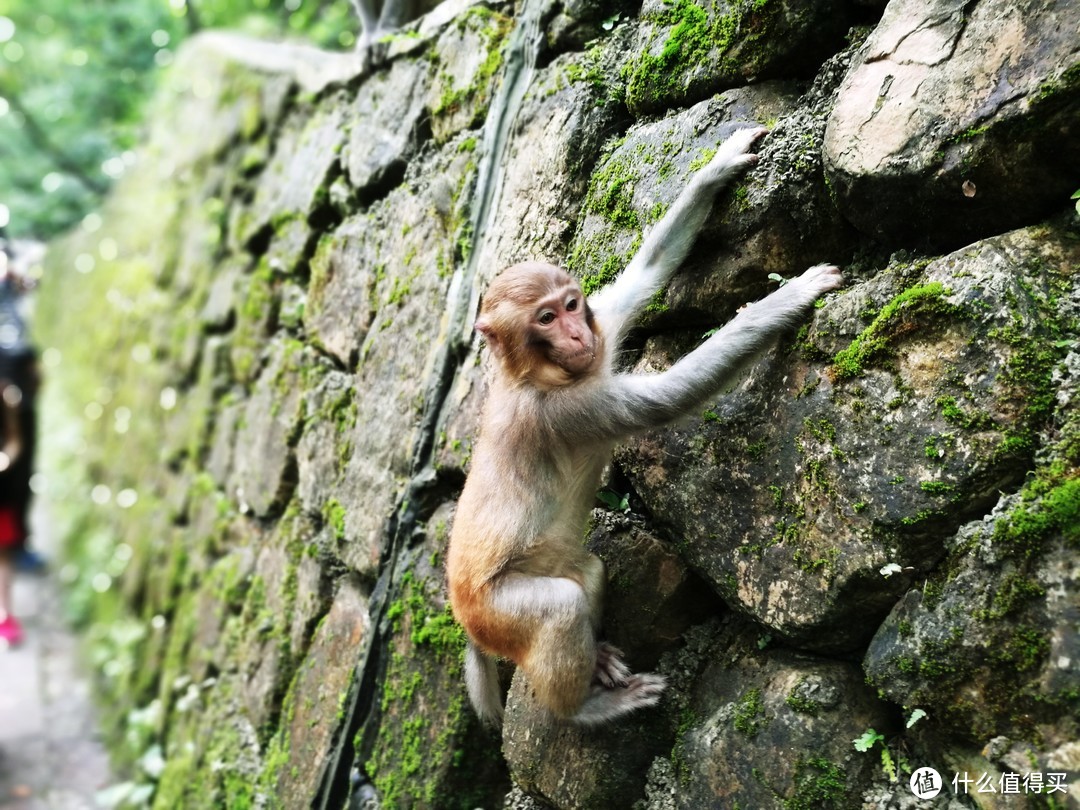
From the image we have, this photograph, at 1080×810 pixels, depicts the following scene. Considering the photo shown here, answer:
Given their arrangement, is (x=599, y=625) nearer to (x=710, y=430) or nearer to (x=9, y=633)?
(x=710, y=430)

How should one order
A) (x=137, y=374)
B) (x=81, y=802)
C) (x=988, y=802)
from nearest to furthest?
1. (x=988, y=802)
2. (x=81, y=802)
3. (x=137, y=374)

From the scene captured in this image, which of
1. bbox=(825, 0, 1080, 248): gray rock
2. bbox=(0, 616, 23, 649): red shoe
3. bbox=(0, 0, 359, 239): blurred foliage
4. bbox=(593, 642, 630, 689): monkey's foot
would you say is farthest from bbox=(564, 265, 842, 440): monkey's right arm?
bbox=(0, 0, 359, 239): blurred foliage

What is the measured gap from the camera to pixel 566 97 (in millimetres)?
3594

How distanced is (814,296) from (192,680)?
5246mm

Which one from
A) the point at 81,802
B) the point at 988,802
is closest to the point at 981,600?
the point at 988,802

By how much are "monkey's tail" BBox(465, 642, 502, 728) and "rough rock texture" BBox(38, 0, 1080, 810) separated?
13cm

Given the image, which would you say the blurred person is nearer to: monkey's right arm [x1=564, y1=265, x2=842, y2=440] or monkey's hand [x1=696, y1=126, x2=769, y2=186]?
monkey's right arm [x1=564, y1=265, x2=842, y2=440]

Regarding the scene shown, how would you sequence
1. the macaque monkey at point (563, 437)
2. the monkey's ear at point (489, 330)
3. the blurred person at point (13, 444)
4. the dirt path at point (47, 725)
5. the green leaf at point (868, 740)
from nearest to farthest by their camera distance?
1. the green leaf at point (868, 740)
2. the macaque monkey at point (563, 437)
3. the monkey's ear at point (489, 330)
4. the dirt path at point (47, 725)
5. the blurred person at point (13, 444)

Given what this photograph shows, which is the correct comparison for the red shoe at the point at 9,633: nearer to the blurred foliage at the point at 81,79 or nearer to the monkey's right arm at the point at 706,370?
the blurred foliage at the point at 81,79

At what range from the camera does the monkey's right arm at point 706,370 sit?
247 centimetres

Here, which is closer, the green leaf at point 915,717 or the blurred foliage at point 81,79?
the green leaf at point 915,717

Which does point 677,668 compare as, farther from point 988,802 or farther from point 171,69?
point 171,69

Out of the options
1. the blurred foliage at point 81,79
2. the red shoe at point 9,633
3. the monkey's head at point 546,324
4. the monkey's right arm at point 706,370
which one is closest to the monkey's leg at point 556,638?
the monkey's right arm at point 706,370

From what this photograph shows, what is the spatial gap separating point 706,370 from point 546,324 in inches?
22.9
